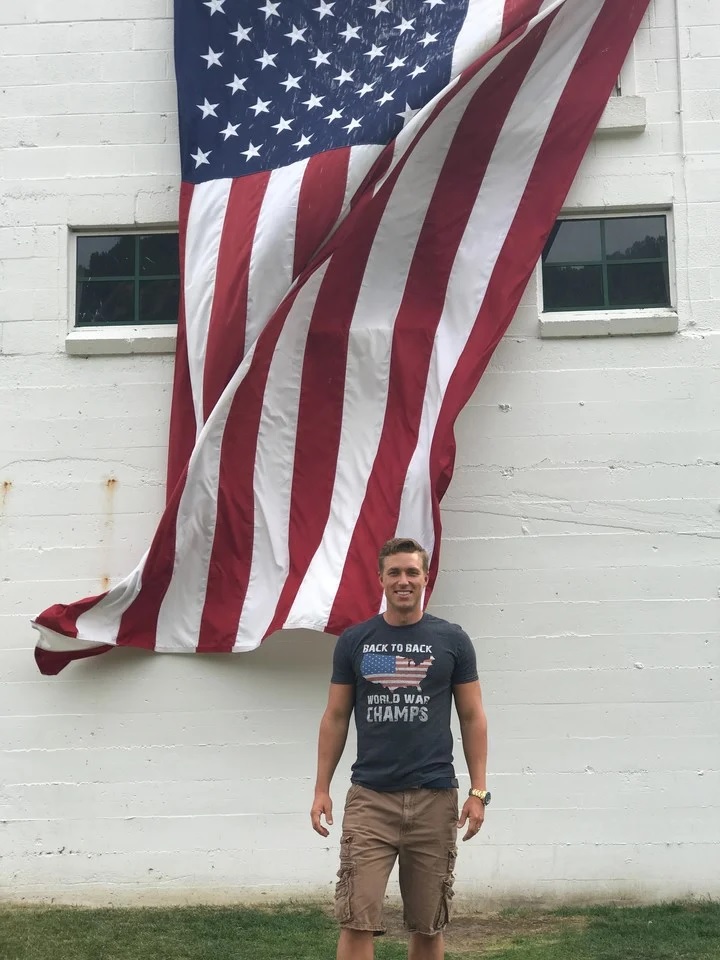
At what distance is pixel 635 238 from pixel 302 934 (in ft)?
13.6

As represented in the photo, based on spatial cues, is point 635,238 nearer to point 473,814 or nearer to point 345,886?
point 473,814

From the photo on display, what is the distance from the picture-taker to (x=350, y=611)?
5602 millimetres

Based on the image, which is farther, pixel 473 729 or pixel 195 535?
pixel 195 535

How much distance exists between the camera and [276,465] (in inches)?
233

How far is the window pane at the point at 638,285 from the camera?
631cm

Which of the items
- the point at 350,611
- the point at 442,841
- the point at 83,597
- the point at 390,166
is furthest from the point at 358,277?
the point at 442,841

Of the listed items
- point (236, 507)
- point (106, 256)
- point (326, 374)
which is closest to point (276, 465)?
point (236, 507)

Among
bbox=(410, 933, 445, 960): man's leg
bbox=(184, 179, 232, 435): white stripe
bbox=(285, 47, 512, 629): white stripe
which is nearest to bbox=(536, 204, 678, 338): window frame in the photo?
bbox=(285, 47, 512, 629): white stripe

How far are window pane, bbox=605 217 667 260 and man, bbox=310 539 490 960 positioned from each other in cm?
302

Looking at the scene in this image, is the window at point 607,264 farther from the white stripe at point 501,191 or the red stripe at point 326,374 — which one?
the red stripe at point 326,374

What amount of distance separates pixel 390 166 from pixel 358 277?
0.61 meters

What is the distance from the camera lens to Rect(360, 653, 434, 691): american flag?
4016mm

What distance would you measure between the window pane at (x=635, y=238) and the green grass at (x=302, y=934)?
11.6ft

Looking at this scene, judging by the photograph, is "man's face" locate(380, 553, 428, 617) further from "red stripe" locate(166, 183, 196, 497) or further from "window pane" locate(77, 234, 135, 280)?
"window pane" locate(77, 234, 135, 280)
